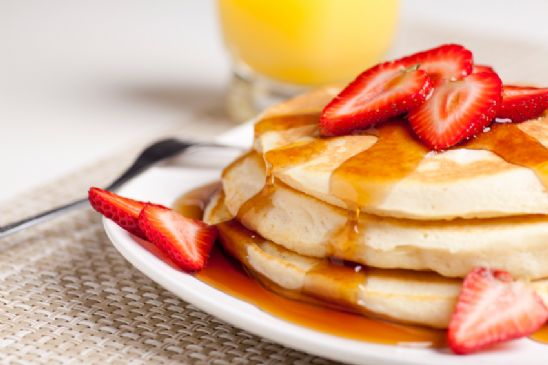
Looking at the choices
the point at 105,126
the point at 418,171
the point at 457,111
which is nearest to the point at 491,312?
the point at 418,171

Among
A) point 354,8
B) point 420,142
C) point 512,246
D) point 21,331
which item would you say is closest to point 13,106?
point 354,8

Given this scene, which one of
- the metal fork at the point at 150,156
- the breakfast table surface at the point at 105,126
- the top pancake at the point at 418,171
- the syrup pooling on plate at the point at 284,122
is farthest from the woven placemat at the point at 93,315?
the syrup pooling on plate at the point at 284,122

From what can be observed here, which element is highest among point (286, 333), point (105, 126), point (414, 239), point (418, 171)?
point (418, 171)

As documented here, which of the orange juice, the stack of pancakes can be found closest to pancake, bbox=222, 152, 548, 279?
the stack of pancakes

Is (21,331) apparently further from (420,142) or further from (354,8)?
(354,8)

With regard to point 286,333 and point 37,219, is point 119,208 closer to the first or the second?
point 37,219

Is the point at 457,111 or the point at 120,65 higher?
the point at 457,111
